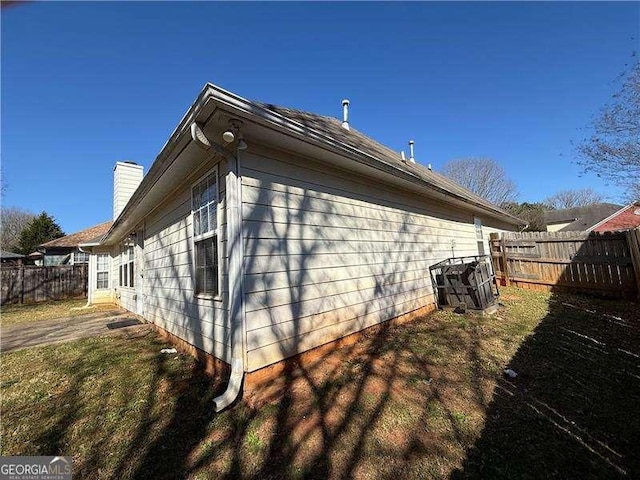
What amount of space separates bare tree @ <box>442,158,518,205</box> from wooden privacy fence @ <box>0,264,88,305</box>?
105 ft

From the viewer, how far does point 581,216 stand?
116 feet

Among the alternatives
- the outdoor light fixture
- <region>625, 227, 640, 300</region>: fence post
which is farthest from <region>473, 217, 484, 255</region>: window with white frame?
the outdoor light fixture

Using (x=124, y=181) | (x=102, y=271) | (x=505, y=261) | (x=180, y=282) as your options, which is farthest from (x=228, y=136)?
(x=102, y=271)

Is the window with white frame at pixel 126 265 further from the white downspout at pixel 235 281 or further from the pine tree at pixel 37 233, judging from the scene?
the pine tree at pixel 37 233

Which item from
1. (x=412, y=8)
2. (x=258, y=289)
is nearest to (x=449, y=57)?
(x=412, y=8)

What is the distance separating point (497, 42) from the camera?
28.7 feet

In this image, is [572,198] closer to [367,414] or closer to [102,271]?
[367,414]

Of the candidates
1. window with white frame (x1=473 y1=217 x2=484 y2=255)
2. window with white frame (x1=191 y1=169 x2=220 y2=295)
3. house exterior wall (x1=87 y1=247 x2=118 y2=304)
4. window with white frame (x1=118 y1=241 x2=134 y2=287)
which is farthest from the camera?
house exterior wall (x1=87 y1=247 x2=118 y2=304)

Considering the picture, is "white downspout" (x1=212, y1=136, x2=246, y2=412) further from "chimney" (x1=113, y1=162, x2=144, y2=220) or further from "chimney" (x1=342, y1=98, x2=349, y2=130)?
"chimney" (x1=113, y1=162, x2=144, y2=220)

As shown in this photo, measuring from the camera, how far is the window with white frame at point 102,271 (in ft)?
43.9

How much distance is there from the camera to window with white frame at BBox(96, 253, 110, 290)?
526 inches

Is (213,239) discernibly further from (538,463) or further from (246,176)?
(538,463)

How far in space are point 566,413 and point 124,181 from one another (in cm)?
1355

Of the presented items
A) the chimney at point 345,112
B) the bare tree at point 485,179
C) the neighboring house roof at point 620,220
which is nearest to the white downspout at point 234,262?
the chimney at point 345,112
